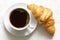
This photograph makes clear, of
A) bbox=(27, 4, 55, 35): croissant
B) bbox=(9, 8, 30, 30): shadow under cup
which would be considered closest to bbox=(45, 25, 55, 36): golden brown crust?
bbox=(27, 4, 55, 35): croissant

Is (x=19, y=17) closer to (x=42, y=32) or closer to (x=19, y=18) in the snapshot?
(x=19, y=18)

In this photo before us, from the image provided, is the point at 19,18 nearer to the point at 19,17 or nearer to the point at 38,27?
the point at 19,17

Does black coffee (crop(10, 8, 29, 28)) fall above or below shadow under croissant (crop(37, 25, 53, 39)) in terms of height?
above

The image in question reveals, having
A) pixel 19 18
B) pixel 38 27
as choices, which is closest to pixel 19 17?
pixel 19 18

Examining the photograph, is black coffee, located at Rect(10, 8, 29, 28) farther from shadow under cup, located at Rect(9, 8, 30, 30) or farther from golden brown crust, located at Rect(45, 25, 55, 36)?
golden brown crust, located at Rect(45, 25, 55, 36)

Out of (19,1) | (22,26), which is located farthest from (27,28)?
(19,1)

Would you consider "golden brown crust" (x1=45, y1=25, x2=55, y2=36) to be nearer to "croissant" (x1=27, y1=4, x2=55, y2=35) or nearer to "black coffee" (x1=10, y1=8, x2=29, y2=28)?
"croissant" (x1=27, y1=4, x2=55, y2=35)

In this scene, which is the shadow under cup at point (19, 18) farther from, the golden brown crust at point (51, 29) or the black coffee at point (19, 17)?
the golden brown crust at point (51, 29)
